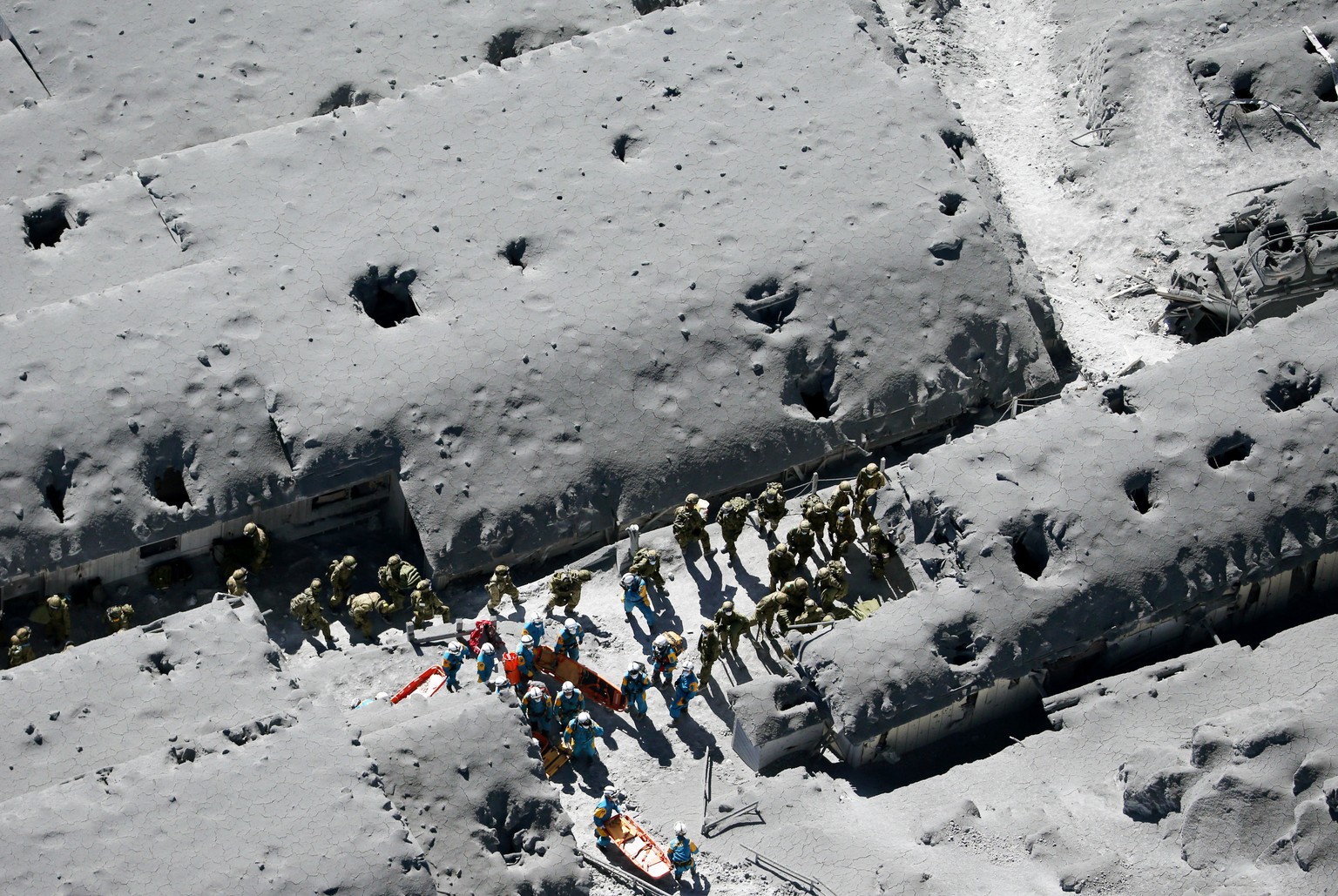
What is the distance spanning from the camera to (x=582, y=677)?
4050 centimetres

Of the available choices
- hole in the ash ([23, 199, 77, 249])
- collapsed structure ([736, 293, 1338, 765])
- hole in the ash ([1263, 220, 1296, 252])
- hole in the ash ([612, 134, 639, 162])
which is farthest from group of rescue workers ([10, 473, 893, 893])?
hole in the ash ([1263, 220, 1296, 252])

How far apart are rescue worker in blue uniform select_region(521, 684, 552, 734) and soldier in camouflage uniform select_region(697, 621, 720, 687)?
8.68ft

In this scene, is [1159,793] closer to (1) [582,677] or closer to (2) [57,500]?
(1) [582,677]

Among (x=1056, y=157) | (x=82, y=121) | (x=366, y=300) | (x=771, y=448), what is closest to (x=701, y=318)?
(x=771, y=448)

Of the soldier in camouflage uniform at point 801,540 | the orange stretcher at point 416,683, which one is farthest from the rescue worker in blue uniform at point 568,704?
the soldier in camouflage uniform at point 801,540

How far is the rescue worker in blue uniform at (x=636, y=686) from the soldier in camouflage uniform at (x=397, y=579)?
4214 millimetres

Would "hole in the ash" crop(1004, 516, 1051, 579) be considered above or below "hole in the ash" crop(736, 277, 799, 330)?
below

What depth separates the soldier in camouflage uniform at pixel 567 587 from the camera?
4131 cm

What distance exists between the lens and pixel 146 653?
38969 millimetres

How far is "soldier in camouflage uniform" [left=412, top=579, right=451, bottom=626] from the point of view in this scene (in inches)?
1631

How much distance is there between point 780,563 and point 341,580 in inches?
294

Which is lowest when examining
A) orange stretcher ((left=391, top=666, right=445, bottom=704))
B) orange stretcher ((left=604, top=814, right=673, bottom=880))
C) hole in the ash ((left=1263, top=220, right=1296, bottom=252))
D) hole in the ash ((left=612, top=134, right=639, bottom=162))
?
orange stretcher ((left=604, top=814, right=673, bottom=880))

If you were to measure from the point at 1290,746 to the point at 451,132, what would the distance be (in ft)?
65.9

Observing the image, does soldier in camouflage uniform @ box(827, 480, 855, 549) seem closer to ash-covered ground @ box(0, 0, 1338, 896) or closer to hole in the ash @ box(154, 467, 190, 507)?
ash-covered ground @ box(0, 0, 1338, 896)
